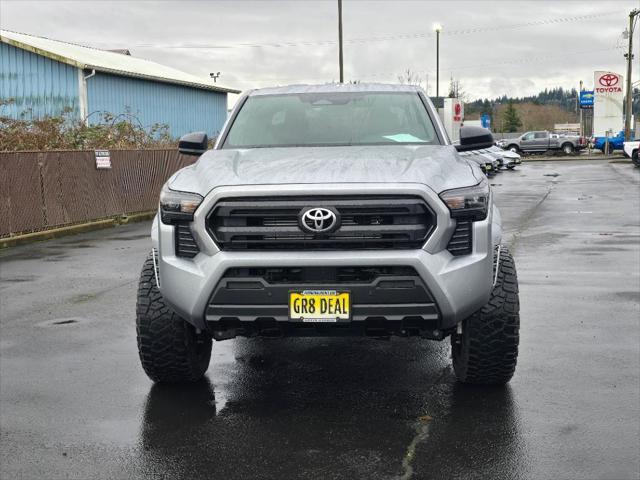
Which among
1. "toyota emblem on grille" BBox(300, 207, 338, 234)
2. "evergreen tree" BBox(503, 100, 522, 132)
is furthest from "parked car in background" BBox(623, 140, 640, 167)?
"evergreen tree" BBox(503, 100, 522, 132)

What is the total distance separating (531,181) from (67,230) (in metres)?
19.9

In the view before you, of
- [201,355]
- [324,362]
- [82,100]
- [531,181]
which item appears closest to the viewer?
[201,355]

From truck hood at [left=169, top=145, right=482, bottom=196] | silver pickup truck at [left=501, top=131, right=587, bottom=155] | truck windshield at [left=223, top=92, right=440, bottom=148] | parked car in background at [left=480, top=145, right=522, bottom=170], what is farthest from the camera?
silver pickup truck at [left=501, top=131, right=587, bottom=155]

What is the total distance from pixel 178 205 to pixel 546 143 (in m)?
56.4

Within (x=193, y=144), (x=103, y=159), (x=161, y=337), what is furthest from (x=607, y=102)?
(x=161, y=337)

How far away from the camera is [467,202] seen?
4555mm

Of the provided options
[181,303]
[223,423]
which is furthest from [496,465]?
[181,303]

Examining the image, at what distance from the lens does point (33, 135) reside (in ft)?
57.1

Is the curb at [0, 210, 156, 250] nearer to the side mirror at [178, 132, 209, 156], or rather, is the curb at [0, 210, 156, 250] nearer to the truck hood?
the side mirror at [178, 132, 209, 156]

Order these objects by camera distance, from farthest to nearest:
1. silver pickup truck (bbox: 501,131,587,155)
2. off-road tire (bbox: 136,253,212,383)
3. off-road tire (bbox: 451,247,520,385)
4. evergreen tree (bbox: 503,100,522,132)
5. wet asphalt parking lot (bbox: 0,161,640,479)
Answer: evergreen tree (bbox: 503,100,522,132), silver pickup truck (bbox: 501,131,587,155), off-road tire (bbox: 136,253,212,383), off-road tire (bbox: 451,247,520,385), wet asphalt parking lot (bbox: 0,161,640,479)

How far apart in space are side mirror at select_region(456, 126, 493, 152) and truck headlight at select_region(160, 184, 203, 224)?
236cm

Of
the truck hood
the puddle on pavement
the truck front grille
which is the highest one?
the truck hood

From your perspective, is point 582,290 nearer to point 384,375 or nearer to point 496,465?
point 384,375

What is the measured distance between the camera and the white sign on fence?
17.5 meters
